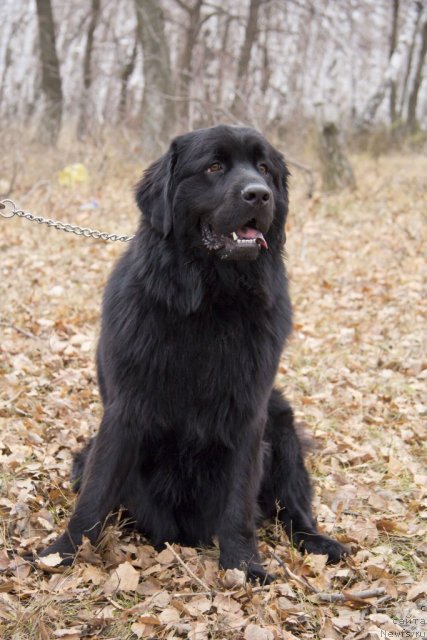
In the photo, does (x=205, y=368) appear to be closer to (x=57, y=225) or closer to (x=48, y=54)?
(x=57, y=225)

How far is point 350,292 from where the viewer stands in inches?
295

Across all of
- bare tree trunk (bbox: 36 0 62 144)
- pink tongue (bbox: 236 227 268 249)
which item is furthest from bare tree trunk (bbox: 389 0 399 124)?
pink tongue (bbox: 236 227 268 249)

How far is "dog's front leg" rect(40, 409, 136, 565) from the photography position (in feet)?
9.67

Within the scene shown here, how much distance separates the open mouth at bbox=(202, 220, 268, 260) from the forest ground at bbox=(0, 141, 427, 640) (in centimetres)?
135

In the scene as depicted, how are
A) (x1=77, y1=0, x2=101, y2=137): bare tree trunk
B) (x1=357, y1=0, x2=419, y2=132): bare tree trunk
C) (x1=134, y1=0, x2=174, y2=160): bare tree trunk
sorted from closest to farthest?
(x1=77, y1=0, x2=101, y2=137): bare tree trunk < (x1=134, y1=0, x2=174, y2=160): bare tree trunk < (x1=357, y1=0, x2=419, y2=132): bare tree trunk

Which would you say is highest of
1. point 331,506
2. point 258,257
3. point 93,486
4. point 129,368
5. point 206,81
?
point 206,81

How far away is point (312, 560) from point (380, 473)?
116 cm

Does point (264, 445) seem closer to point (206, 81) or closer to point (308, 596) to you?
point (308, 596)

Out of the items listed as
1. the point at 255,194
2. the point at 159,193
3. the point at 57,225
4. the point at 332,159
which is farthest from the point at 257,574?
the point at 332,159

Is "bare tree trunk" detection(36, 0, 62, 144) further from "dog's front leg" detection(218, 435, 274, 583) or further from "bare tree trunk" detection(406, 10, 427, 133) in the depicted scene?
"dog's front leg" detection(218, 435, 274, 583)

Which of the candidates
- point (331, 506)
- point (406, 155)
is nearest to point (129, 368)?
point (331, 506)

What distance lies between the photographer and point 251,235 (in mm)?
3027

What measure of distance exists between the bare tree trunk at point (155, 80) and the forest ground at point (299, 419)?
362cm

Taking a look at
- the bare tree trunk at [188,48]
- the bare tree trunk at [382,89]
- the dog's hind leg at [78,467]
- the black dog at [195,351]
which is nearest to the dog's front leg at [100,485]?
the black dog at [195,351]
